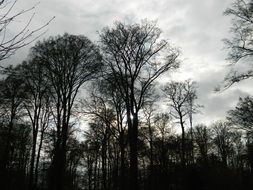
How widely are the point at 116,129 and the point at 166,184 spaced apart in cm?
1396

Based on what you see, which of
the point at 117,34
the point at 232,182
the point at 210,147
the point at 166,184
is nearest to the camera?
the point at 117,34

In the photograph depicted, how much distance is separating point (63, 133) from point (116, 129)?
5525 millimetres

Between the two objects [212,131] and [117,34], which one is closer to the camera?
[117,34]

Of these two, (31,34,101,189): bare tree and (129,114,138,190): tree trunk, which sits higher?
(31,34,101,189): bare tree

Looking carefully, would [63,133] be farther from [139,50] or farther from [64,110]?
[139,50]

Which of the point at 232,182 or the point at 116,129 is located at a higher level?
the point at 116,129

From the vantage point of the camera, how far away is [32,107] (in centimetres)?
2814

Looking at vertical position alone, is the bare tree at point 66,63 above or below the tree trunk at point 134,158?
above

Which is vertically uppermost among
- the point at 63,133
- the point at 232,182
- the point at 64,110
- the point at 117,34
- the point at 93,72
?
the point at 117,34

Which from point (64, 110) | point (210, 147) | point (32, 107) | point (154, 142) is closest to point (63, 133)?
point (64, 110)

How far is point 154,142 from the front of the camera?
3875 cm

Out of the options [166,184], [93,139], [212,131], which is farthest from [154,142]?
[212,131]

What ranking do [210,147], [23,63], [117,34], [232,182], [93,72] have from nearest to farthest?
[117,34] < [93,72] < [23,63] < [232,182] < [210,147]

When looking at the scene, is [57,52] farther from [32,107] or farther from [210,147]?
[210,147]
